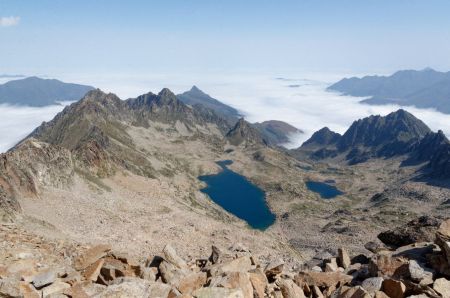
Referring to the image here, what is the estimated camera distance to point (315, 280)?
32.6 meters

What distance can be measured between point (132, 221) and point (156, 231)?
6698 mm

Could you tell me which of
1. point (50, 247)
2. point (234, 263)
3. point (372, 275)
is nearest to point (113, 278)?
point (234, 263)

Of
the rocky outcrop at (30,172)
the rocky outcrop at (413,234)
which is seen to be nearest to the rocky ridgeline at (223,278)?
the rocky outcrop at (413,234)

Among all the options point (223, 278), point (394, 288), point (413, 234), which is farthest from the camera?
point (413, 234)

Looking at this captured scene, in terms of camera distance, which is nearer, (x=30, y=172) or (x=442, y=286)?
(x=442, y=286)

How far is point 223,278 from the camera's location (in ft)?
87.4

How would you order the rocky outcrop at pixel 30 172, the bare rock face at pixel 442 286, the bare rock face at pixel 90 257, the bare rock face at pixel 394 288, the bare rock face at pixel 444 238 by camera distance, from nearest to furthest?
1. the bare rock face at pixel 442 286
2. the bare rock face at pixel 394 288
3. the bare rock face at pixel 444 238
4. the bare rock face at pixel 90 257
5. the rocky outcrop at pixel 30 172

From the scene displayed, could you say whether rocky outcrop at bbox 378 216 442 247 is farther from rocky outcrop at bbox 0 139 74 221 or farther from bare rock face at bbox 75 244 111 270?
rocky outcrop at bbox 0 139 74 221

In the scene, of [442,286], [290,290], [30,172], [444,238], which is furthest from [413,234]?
[30,172]

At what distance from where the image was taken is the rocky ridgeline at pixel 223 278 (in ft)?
80.2

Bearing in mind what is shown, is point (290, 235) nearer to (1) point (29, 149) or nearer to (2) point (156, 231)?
(2) point (156, 231)

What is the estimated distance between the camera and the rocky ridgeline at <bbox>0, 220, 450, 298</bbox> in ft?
80.2

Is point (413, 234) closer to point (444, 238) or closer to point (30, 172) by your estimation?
point (444, 238)

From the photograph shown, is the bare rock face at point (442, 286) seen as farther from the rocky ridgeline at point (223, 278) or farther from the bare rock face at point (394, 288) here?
the bare rock face at point (394, 288)
